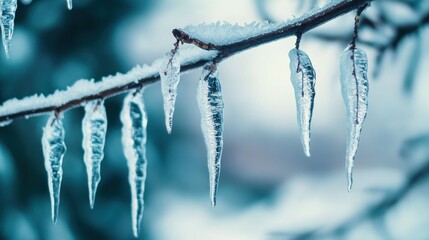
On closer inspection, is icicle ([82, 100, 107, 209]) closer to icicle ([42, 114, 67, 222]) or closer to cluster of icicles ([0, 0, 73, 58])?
icicle ([42, 114, 67, 222])

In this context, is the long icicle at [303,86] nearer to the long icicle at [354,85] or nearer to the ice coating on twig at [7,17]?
the long icicle at [354,85]

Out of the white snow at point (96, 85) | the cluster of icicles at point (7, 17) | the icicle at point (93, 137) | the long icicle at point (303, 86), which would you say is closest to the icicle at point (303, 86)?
the long icicle at point (303, 86)

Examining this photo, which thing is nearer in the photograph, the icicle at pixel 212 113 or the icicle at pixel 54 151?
the icicle at pixel 212 113

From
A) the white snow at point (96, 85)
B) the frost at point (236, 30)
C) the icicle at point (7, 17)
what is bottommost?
the white snow at point (96, 85)

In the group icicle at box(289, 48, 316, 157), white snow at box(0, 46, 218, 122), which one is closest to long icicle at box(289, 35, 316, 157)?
icicle at box(289, 48, 316, 157)

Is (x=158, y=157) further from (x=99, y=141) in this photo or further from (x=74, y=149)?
(x=99, y=141)

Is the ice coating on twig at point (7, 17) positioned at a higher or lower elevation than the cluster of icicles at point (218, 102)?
higher
